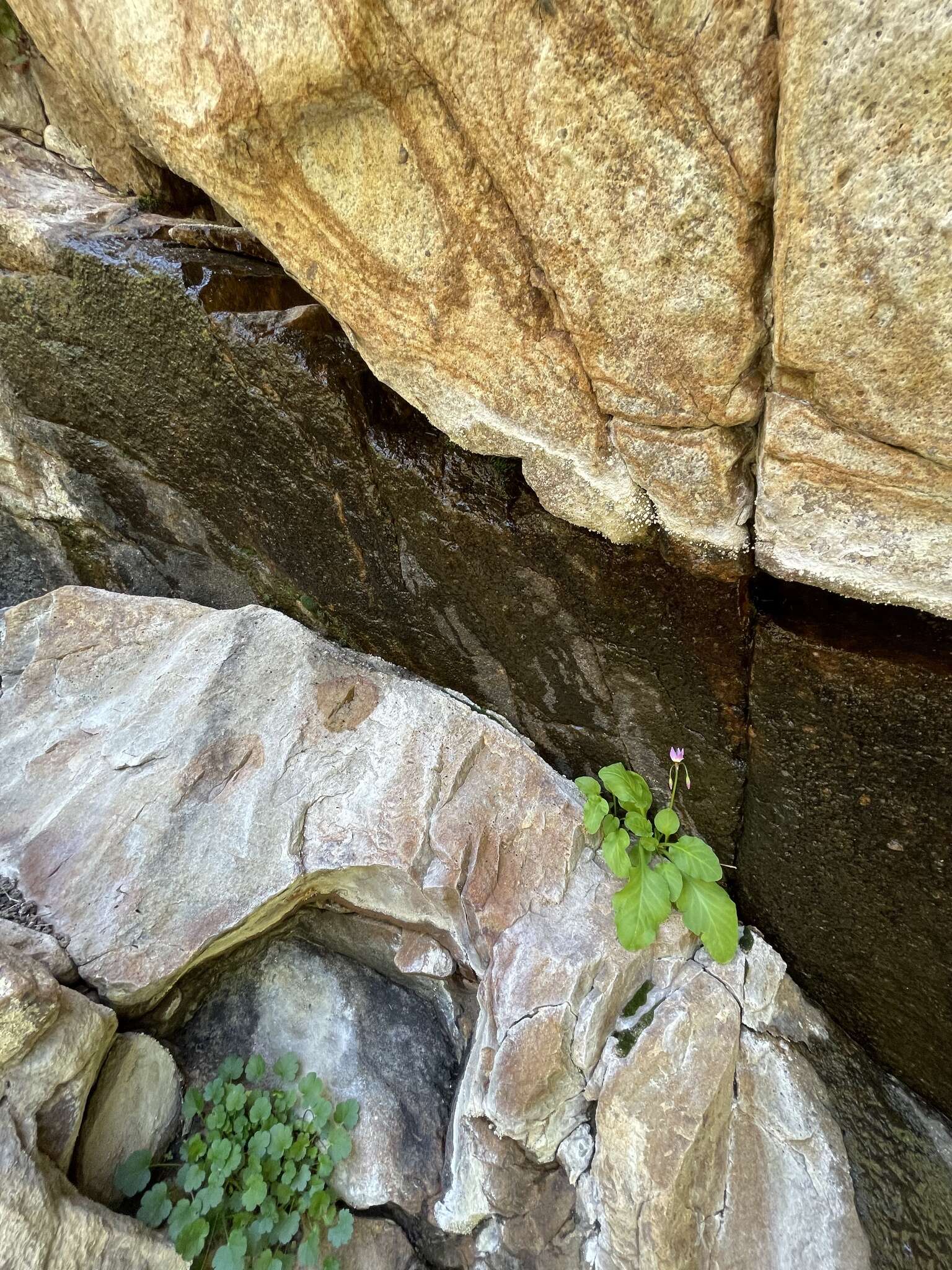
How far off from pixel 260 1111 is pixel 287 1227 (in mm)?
367

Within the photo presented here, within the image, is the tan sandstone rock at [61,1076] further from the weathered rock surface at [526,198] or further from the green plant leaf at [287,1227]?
the weathered rock surface at [526,198]

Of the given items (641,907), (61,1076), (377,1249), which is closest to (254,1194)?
(377,1249)

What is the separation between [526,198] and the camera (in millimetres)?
1465

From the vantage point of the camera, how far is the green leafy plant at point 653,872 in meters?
2.12

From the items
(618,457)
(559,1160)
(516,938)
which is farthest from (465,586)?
(559,1160)

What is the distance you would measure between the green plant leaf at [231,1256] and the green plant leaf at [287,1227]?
0.13 meters

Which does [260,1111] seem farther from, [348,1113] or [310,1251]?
[310,1251]

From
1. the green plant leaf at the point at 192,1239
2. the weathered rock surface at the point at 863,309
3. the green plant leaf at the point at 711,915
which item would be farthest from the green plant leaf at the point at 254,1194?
the weathered rock surface at the point at 863,309

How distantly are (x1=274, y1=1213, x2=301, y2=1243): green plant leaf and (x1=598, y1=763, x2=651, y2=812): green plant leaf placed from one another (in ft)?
6.21

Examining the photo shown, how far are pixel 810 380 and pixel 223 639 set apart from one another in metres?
2.48

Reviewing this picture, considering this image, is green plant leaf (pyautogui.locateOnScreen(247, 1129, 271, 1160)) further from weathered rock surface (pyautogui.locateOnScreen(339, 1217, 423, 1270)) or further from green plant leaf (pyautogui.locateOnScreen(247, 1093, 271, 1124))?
weathered rock surface (pyautogui.locateOnScreen(339, 1217, 423, 1270))

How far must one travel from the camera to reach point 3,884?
2398 millimetres

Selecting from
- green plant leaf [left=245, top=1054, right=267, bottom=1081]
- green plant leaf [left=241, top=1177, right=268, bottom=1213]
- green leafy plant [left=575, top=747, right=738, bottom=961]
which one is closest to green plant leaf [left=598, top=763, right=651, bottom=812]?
green leafy plant [left=575, top=747, right=738, bottom=961]

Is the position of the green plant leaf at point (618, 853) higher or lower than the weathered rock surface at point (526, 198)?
lower
